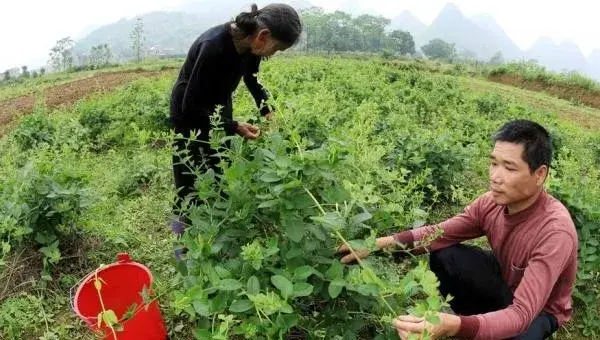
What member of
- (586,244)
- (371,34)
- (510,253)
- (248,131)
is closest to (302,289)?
(248,131)

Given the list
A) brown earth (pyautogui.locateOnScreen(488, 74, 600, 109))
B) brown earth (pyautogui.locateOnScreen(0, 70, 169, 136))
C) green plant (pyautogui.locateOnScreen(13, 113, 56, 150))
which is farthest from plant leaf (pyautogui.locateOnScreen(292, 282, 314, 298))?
brown earth (pyautogui.locateOnScreen(488, 74, 600, 109))

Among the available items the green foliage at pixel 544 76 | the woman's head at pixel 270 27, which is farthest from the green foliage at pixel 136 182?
→ the green foliage at pixel 544 76

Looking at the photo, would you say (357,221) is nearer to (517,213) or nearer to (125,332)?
(517,213)

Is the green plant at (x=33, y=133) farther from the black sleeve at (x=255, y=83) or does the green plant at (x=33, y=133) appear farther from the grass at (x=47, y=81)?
the grass at (x=47, y=81)

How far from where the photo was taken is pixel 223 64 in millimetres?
2764

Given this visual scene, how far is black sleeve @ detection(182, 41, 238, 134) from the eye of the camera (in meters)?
2.69

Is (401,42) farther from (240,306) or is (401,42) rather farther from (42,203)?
(240,306)

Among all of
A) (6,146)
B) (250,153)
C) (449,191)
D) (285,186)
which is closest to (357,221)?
(285,186)

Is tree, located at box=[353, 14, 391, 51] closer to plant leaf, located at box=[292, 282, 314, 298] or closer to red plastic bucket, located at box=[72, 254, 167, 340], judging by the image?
red plastic bucket, located at box=[72, 254, 167, 340]

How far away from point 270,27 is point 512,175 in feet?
4.48

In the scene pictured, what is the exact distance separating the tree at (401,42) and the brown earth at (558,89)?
187 ft

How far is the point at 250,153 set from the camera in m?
2.39

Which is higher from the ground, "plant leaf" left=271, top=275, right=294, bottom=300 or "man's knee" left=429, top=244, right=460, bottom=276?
"plant leaf" left=271, top=275, right=294, bottom=300

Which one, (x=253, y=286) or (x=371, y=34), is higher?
(x=253, y=286)
